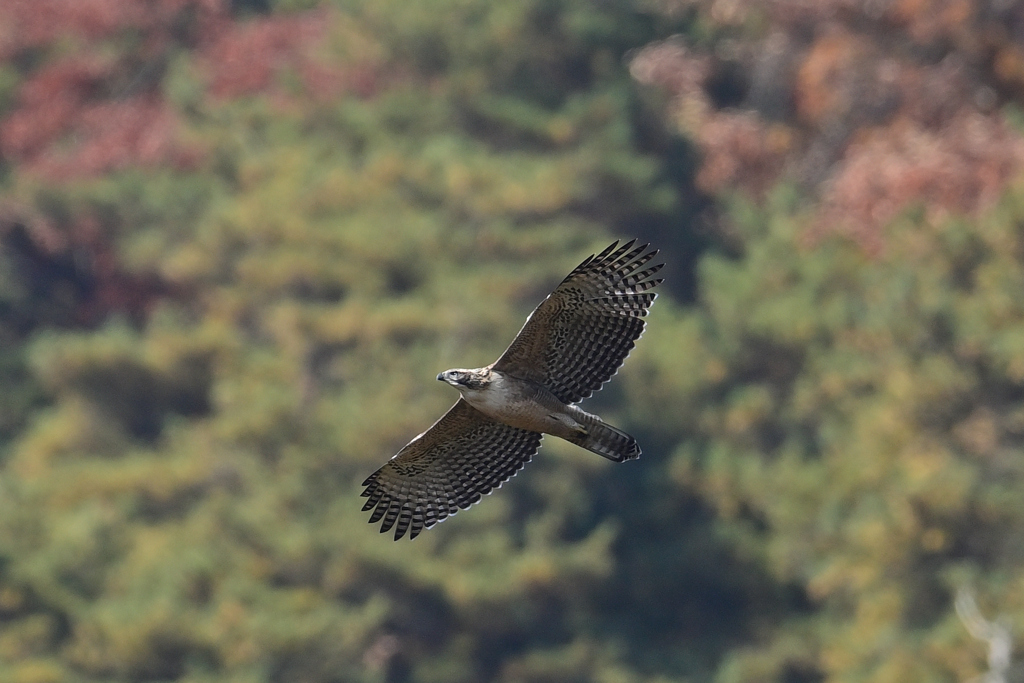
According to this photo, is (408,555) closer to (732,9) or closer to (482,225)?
(482,225)

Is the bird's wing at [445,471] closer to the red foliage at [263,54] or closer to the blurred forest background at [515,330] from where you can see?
the blurred forest background at [515,330]

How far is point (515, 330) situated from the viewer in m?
19.4

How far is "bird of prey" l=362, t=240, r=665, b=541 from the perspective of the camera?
8422mm

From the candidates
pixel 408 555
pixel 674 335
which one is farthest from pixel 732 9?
pixel 408 555

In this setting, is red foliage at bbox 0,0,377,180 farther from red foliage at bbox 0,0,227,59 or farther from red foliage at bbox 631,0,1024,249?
red foliage at bbox 631,0,1024,249

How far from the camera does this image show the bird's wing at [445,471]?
8953 mm

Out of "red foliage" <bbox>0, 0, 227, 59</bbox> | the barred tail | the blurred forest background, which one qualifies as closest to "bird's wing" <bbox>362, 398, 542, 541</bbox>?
the barred tail

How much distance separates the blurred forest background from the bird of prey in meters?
9.03

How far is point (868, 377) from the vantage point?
19391 mm

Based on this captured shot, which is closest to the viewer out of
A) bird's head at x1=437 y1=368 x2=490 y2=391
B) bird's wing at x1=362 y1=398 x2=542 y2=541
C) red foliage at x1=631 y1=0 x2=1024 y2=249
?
bird's head at x1=437 y1=368 x2=490 y2=391

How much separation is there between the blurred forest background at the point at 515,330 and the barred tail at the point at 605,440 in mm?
9390

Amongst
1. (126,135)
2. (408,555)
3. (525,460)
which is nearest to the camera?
(525,460)

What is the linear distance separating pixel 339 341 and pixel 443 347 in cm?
154

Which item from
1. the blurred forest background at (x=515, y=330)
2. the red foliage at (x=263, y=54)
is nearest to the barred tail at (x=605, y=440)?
the blurred forest background at (x=515, y=330)
